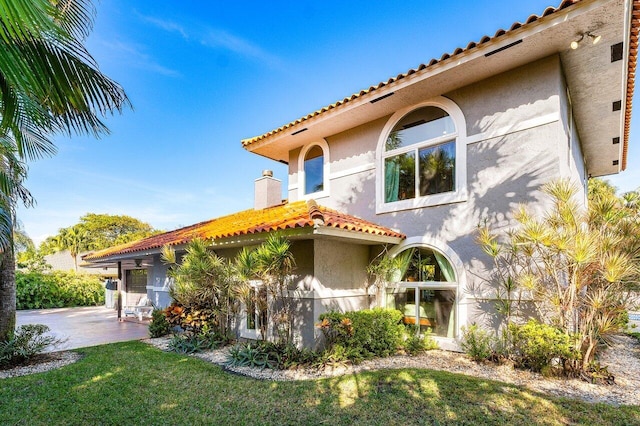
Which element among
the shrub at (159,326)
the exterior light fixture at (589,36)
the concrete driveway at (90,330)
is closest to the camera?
the exterior light fixture at (589,36)

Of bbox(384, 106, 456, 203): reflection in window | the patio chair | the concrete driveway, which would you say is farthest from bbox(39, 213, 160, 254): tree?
bbox(384, 106, 456, 203): reflection in window

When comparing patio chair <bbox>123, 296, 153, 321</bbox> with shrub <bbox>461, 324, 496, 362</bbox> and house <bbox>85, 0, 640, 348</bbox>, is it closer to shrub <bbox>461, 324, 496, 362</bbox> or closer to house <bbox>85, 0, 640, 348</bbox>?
house <bbox>85, 0, 640, 348</bbox>

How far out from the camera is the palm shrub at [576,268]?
7117 millimetres

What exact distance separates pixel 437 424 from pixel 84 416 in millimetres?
5897

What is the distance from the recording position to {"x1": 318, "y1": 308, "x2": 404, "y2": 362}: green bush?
28.9ft

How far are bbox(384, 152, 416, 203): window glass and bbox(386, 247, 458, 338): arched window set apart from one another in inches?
70.5

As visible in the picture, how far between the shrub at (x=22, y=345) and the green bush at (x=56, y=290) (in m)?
19.1

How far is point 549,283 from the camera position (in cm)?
797

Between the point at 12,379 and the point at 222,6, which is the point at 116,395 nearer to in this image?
the point at 12,379

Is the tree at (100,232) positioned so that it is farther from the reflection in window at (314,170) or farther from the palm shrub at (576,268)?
the palm shrub at (576,268)

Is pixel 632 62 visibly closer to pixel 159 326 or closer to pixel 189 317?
pixel 189 317

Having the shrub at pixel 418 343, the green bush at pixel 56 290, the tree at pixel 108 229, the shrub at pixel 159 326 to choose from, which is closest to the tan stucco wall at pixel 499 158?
the shrub at pixel 418 343

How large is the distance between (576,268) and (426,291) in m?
3.93

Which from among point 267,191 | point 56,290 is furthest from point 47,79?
point 56,290
